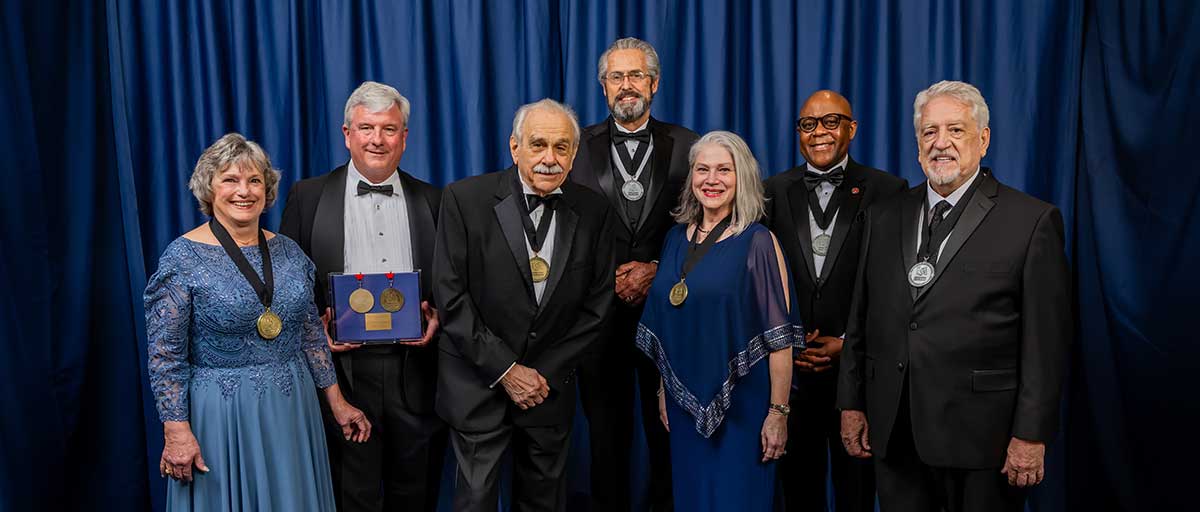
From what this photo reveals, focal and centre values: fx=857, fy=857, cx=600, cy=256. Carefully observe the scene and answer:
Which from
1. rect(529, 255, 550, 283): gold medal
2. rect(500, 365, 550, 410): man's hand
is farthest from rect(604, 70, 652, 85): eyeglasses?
rect(500, 365, 550, 410): man's hand

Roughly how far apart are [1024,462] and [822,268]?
1032mm

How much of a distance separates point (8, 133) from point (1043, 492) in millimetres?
4831

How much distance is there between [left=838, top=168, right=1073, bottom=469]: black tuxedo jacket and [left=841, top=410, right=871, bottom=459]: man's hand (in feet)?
0.56

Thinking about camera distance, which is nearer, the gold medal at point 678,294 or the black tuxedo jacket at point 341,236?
the gold medal at point 678,294

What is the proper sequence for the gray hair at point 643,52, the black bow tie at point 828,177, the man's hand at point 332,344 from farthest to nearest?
the gray hair at point 643,52 → the black bow tie at point 828,177 → the man's hand at point 332,344

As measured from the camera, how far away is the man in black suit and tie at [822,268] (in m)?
3.24

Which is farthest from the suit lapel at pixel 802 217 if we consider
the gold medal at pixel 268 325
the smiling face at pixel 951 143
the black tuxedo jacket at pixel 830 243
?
the gold medal at pixel 268 325

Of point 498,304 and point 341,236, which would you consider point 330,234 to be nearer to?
point 341,236

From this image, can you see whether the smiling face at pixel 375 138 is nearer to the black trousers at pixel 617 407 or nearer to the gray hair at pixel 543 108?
the gray hair at pixel 543 108

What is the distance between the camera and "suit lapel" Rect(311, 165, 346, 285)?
10.5 feet

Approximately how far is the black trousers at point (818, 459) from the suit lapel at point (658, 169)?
87cm

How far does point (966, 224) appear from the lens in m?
2.55

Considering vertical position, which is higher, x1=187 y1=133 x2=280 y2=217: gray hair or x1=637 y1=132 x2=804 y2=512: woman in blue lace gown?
x1=187 y1=133 x2=280 y2=217: gray hair

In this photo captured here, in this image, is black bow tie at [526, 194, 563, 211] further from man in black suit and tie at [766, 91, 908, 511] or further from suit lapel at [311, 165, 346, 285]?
man in black suit and tie at [766, 91, 908, 511]
